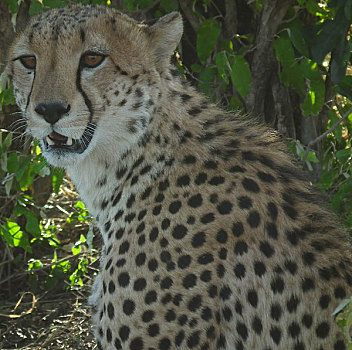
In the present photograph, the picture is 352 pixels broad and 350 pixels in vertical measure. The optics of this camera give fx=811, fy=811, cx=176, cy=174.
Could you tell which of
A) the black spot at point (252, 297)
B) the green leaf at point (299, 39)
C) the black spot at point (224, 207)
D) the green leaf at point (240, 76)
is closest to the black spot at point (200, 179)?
the black spot at point (224, 207)

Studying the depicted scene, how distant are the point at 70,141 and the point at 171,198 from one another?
397mm

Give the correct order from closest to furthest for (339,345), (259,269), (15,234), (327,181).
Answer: (339,345)
(259,269)
(327,181)
(15,234)

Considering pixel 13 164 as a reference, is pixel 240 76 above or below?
above

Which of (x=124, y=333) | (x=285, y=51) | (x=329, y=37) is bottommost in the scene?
(x=124, y=333)

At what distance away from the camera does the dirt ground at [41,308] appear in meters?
4.23

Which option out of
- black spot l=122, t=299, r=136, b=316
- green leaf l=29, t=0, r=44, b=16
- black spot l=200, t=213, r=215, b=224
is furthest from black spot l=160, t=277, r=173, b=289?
green leaf l=29, t=0, r=44, b=16

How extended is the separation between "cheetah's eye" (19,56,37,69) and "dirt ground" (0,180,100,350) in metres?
1.59

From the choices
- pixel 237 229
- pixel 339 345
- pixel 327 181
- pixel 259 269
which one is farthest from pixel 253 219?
pixel 327 181

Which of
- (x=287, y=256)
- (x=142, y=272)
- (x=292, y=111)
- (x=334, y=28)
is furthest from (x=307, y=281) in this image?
(x=292, y=111)

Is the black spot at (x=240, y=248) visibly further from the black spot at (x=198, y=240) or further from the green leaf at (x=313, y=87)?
the green leaf at (x=313, y=87)

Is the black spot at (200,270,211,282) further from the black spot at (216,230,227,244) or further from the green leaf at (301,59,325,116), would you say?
the green leaf at (301,59,325,116)

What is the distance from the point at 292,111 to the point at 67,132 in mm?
2058

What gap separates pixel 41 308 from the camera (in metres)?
4.50

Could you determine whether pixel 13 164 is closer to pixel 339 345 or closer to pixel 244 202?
pixel 244 202
